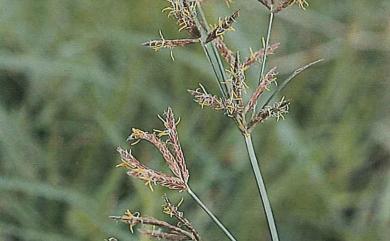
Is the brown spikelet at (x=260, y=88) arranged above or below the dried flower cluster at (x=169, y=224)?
above

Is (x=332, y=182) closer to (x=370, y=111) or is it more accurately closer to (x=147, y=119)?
(x=370, y=111)

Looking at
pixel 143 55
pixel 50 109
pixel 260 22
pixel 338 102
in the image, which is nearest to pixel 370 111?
pixel 338 102

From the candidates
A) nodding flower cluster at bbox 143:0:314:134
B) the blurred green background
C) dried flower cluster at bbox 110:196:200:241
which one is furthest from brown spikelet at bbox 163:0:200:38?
the blurred green background

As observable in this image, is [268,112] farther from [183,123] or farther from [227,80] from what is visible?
[183,123]

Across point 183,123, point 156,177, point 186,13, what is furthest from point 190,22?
point 183,123

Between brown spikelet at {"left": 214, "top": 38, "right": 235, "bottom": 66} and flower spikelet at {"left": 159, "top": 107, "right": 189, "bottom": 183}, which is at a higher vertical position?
brown spikelet at {"left": 214, "top": 38, "right": 235, "bottom": 66}

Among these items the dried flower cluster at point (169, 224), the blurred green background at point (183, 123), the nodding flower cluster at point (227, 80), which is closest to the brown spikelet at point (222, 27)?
the nodding flower cluster at point (227, 80)

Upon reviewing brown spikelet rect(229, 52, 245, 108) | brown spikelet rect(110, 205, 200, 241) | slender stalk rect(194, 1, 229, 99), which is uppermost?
slender stalk rect(194, 1, 229, 99)

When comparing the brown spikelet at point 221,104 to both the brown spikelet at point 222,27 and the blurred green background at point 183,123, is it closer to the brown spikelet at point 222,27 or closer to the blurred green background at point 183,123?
the brown spikelet at point 222,27

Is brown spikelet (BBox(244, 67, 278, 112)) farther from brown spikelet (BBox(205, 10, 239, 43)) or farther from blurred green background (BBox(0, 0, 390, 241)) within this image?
blurred green background (BBox(0, 0, 390, 241))
